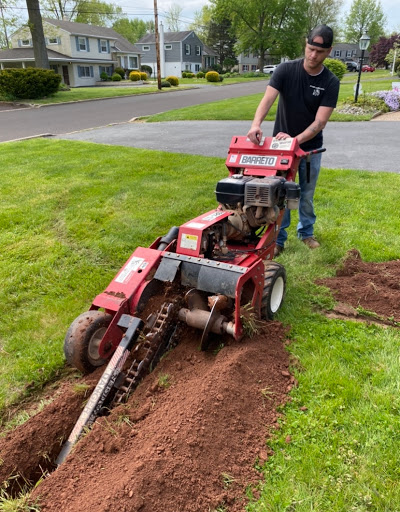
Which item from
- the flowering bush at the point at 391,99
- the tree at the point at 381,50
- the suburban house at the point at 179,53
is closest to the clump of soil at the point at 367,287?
the flowering bush at the point at 391,99

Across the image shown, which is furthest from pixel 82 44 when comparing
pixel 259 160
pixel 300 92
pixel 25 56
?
pixel 259 160

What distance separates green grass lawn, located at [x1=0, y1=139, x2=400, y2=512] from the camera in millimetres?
2297

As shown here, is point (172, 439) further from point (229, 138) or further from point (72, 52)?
point (72, 52)

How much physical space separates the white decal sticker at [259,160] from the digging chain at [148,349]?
1646 millimetres

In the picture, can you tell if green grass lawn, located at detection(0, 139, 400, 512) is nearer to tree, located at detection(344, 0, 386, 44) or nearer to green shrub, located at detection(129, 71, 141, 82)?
green shrub, located at detection(129, 71, 141, 82)

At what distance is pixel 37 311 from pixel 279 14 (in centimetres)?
6278

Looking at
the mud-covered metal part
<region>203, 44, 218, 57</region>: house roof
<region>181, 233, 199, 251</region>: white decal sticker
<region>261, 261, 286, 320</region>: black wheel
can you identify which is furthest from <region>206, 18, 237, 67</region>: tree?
the mud-covered metal part

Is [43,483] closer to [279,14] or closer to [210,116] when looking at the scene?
[210,116]

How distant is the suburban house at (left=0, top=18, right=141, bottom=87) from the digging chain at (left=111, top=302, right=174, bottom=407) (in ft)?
146

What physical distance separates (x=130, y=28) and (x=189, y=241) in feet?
315

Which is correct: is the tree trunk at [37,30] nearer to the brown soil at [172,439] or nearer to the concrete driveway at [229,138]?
the concrete driveway at [229,138]

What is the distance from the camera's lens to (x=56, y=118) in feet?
59.6

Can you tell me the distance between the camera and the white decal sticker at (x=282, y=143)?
12.8 ft

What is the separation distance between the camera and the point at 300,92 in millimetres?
4410
